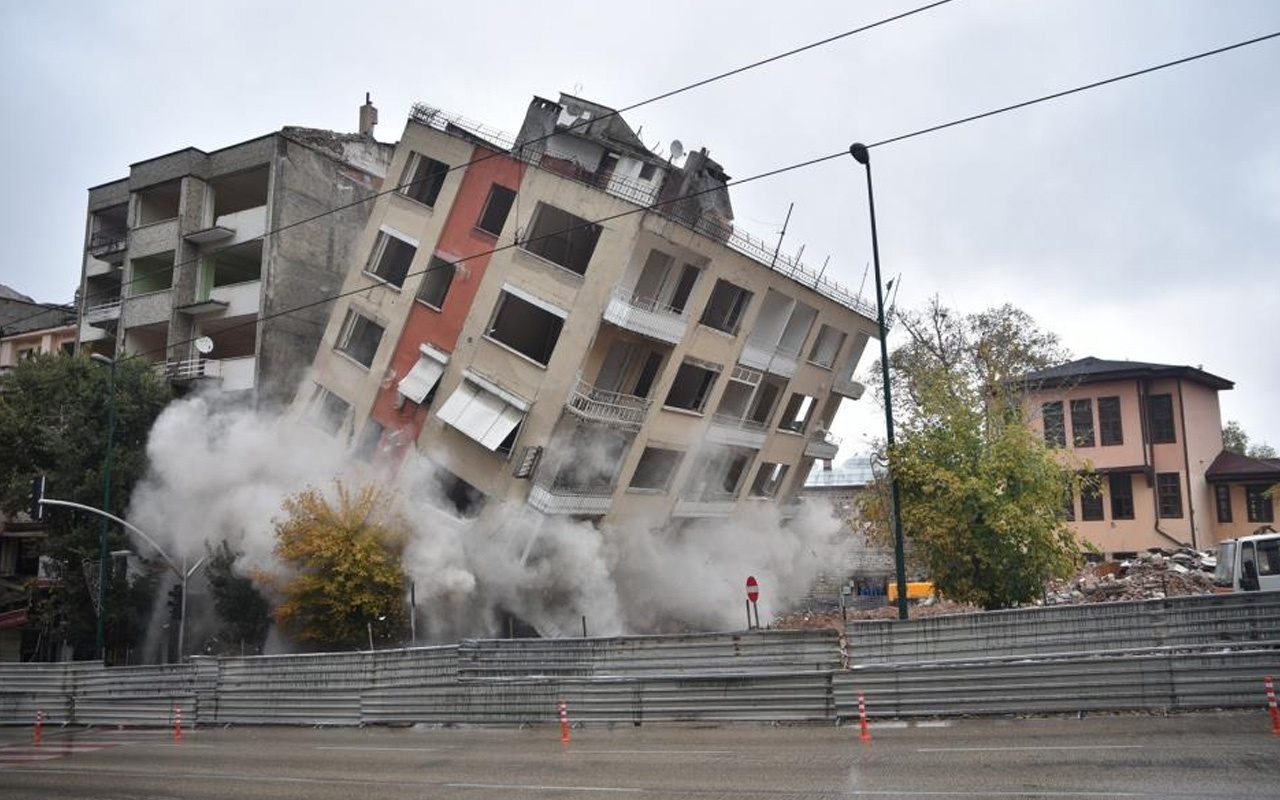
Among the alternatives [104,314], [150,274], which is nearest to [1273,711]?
[150,274]

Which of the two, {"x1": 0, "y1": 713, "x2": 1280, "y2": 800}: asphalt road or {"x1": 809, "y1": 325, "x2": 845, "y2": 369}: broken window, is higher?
{"x1": 809, "y1": 325, "x2": 845, "y2": 369}: broken window

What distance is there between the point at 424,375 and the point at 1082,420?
102 feet

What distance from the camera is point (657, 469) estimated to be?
32.2m

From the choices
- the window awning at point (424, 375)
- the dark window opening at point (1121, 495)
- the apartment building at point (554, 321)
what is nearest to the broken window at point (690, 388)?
the apartment building at point (554, 321)

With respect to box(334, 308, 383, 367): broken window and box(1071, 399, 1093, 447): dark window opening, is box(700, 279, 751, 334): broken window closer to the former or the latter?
box(334, 308, 383, 367): broken window

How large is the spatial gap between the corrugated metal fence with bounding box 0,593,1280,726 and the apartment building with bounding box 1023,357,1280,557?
27.7 meters

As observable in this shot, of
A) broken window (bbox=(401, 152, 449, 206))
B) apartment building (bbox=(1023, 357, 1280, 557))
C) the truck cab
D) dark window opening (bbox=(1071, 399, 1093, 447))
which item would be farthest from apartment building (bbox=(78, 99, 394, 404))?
dark window opening (bbox=(1071, 399, 1093, 447))

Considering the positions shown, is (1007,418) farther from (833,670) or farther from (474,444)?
(474,444)

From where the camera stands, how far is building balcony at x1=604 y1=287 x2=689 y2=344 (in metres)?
26.8

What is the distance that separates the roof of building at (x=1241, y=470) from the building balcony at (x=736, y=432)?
2197 cm

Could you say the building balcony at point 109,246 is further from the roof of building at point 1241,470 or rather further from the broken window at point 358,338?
the roof of building at point 1241,470

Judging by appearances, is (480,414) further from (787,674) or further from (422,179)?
(787,674)

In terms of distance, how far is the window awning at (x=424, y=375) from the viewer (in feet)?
93.1

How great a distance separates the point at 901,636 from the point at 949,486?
6.79 m
